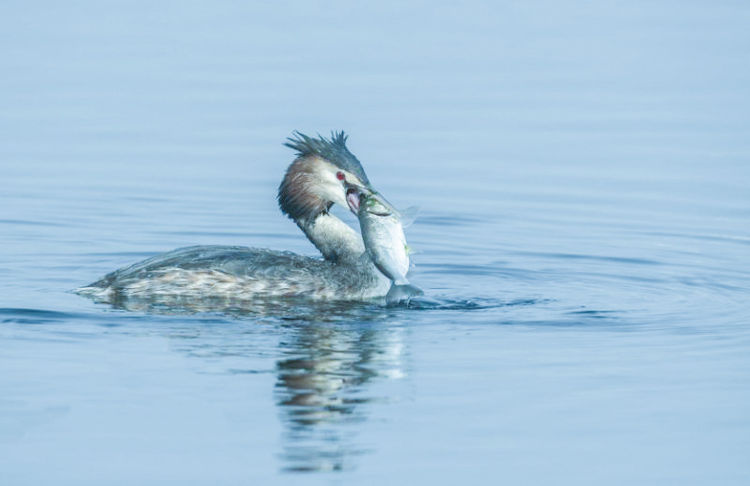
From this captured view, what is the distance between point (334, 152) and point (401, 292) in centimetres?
159

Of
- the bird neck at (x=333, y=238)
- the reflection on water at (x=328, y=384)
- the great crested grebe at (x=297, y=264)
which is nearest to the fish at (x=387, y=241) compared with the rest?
the great crested grebe at (x=297, y=264)

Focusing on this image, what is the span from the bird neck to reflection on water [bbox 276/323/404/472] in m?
1.60

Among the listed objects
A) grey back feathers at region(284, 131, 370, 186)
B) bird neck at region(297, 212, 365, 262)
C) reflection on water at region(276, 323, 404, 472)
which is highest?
grey back feathers at region(284, 131, 370, 186)

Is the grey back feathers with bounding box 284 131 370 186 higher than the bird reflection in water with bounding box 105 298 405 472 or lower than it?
higher

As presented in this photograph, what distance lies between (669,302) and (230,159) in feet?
23.1

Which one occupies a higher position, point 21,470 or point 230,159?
point 230,159

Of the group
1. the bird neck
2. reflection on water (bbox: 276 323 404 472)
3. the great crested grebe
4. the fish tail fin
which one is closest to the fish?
the fish tail fin

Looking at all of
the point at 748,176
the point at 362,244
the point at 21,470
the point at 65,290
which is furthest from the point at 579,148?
the point at 21,470

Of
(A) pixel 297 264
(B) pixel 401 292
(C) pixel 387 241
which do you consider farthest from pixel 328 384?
(A) pixel 297 264

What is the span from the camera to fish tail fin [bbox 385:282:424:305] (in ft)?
40.6

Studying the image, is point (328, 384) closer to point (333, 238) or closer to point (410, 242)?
point (333, 238)

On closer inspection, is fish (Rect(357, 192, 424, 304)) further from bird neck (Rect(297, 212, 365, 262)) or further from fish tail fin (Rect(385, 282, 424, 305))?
bird neck (Rect(297, 212, 365, 262))

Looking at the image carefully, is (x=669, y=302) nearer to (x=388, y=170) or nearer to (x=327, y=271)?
(x=327, y=271)

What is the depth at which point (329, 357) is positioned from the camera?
36.1ft
